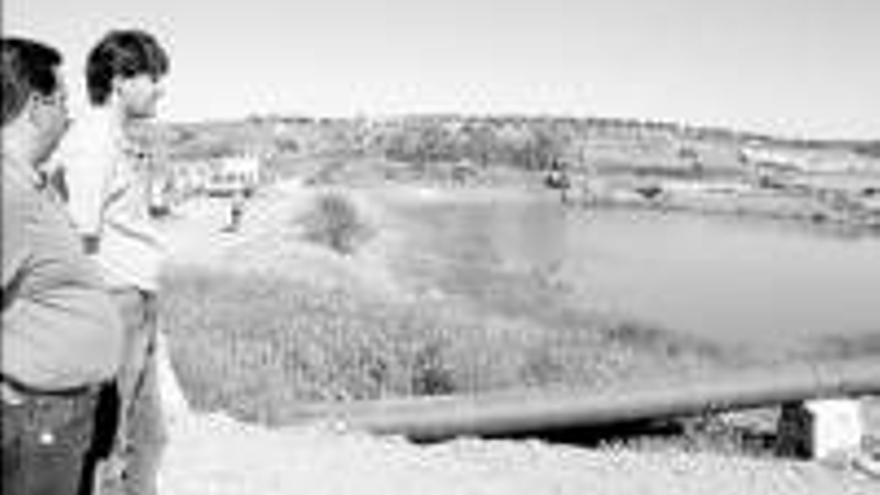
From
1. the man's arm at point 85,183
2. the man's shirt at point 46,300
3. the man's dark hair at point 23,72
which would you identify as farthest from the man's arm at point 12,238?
the man's arm at point 85,183

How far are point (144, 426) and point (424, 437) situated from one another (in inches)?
322

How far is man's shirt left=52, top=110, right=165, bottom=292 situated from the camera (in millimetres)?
5211

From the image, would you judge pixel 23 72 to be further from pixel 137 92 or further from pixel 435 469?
pixel 435 469

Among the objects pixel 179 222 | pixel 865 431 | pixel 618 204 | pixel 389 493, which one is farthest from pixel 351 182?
pixel 389 493

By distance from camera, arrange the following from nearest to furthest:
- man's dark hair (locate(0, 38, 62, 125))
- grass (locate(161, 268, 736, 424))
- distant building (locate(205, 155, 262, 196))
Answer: man's dark hair (locate(0, 38, 62, 125)), grass (locate(161, 268, 736, 424)), distant building (locate(205, 155, 262, 196))

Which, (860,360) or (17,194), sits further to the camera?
(860,360)

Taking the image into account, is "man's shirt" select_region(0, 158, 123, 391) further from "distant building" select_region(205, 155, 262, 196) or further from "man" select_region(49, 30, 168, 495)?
"distant building" select_region(205, 155, 262, 196)

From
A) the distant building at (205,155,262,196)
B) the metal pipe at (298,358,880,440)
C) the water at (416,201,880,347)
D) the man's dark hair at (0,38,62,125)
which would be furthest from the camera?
the distant building at (205,155,262,196)

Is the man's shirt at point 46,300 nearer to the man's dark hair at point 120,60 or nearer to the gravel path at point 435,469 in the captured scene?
the man's dark hair at point 120,60

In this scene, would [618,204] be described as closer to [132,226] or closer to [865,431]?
[865,431]

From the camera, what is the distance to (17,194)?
12.2ft

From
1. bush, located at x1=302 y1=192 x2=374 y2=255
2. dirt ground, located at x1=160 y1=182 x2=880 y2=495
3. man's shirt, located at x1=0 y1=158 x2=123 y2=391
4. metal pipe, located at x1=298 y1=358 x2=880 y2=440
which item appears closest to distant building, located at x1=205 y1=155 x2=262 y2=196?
bush, located at x1=302 y1=192 x2=374 y2=255

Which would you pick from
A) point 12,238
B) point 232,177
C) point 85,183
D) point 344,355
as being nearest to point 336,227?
point 232,177

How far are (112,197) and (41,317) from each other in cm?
164
